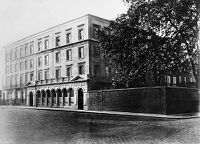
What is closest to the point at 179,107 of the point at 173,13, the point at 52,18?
the point at 173,13

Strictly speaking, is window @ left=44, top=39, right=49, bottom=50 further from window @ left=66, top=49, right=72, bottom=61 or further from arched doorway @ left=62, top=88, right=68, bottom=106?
arched doorway @ left=62, top=88, right=68, bottom=106

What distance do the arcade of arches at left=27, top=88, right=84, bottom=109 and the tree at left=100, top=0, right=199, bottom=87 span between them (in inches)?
488

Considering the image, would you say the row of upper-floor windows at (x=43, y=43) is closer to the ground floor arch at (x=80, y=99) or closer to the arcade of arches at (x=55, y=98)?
the arcade of arches at (x=55, y=98)

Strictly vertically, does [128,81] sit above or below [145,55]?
below

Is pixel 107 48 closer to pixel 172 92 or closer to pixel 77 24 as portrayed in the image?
pixel 172 92

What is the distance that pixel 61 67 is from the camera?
1591 inches

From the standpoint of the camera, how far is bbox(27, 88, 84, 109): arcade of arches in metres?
35.8

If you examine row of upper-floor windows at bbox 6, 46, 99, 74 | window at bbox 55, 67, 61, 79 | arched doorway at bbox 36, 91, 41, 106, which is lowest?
arched doorway at bbox 36, 91, 41, 106

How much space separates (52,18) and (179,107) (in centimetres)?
1898

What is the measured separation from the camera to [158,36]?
23.5 metres

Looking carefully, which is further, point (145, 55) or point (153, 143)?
point (145, 55)

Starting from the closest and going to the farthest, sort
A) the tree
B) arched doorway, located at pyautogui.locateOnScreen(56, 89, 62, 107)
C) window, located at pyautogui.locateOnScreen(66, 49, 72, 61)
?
the tree, window, located at pyautogui.locateOnScreen(66, 49, 72, 61), arched doorway, located at pyautogui.locateOnScreen(56, 89, 62, 107)

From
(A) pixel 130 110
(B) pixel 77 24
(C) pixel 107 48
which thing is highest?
(B) pixel 77 24

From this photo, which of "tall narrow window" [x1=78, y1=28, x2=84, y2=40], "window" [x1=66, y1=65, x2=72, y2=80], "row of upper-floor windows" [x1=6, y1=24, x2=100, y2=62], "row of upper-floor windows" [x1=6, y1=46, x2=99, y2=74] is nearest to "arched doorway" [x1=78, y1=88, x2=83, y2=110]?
"window" [x1=66, y1=65, x2=72, y2=80]
